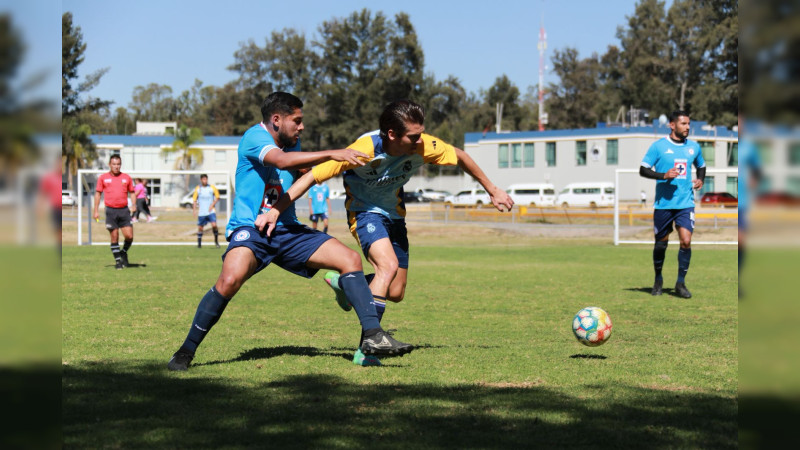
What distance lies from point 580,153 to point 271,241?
6556cm

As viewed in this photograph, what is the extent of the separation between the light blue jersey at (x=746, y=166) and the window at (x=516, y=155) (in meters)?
74.0

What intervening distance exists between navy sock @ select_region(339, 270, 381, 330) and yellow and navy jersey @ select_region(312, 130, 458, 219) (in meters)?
0.81

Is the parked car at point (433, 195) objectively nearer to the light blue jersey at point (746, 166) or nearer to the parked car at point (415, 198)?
the parked car at point (415, 198)

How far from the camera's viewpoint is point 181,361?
5.89 meters

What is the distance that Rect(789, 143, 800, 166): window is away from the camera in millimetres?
704

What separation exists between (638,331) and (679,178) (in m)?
3.92

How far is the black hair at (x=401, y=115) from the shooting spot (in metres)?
6.25

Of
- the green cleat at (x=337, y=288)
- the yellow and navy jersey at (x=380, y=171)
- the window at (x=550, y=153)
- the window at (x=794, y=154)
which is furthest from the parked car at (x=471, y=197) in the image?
the window at (x=794, y=154)

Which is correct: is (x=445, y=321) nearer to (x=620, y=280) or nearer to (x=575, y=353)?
(x=575, y=353)

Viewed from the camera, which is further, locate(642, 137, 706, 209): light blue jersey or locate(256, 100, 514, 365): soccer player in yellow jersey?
locate(642, 137, 706, 209): light blue jersey

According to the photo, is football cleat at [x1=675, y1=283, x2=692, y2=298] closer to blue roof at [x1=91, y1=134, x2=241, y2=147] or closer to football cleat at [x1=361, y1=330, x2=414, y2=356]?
football cleat at [x1=361, y1=330, x2=414, y2=356]

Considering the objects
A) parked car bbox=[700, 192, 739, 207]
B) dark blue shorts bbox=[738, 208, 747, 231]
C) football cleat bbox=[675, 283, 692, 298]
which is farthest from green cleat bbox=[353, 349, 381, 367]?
parked car bbox=[700, 192, 739, 207]

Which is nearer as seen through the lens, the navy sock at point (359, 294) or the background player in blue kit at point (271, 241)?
the background player in blue kit at point (271, 241)

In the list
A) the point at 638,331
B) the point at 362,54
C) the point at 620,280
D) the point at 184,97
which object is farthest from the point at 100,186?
the point at 184,97
